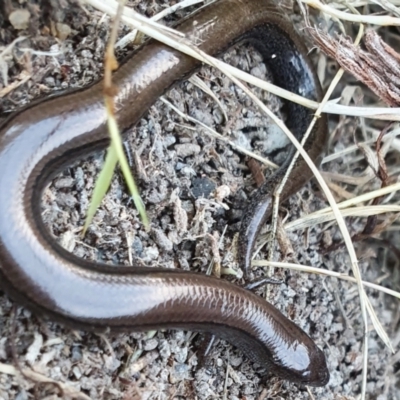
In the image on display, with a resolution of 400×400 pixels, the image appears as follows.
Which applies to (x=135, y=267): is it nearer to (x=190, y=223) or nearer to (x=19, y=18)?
(x=190, y=223)

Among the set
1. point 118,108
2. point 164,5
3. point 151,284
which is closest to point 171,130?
point 118,108

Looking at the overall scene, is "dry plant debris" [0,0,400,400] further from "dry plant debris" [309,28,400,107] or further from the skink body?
the skink body

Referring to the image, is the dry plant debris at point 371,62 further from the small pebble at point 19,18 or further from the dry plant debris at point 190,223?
the small pebble at point 19,18

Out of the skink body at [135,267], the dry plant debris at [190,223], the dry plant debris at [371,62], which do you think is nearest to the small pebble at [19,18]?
the dry plant debris at [190,223]

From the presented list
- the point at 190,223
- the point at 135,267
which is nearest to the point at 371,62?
the point at 190,223

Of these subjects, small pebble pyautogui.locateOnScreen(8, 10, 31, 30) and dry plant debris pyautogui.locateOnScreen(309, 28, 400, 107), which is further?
dry plant debris pyautogui.locateOnScreen(309, 28, 400, 107)

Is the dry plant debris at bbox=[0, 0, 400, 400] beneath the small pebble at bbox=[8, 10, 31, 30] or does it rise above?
beneath

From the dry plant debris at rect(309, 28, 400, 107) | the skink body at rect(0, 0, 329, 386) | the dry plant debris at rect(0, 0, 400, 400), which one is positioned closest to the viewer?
the skink body at rect(0, 0, 329, 386)

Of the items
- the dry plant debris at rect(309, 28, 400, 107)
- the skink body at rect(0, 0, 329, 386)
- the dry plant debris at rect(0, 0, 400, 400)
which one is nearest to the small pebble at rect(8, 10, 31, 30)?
the dry plant debris at rect(0, 0, 400, 400)
